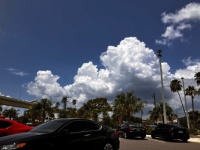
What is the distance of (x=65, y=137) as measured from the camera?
23.3 feet

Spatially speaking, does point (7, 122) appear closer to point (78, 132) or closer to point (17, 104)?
point (78, 132)

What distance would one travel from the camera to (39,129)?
738cm

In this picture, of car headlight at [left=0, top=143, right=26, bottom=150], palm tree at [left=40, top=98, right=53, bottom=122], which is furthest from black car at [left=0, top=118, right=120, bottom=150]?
palm tree at [left=40, top=98, right=53, bottom=122]

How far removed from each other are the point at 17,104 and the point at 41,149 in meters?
70.2

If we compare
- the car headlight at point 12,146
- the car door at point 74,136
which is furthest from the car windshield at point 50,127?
the car headlight at point 12,146

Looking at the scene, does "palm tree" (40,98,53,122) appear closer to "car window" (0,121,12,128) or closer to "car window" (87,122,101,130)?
"car window" (0,121,12,128)

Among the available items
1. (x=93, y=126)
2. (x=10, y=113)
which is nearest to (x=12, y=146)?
(x=93, y=126)

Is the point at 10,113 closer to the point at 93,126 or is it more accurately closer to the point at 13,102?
the point at 13,102

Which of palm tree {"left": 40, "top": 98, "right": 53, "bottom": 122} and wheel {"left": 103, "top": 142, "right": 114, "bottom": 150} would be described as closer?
wheel {"left": 103, "top": 142, "right": 114, "bottom": 150}

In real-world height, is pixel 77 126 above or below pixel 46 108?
below

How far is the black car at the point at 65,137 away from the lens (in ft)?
20.2

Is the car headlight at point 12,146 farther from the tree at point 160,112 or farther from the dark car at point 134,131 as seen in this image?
the tree at point 160,112

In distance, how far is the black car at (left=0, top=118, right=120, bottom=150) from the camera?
6.15m

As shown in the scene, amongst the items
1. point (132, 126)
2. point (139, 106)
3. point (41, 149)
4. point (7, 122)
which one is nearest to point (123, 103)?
point (139, 106)
